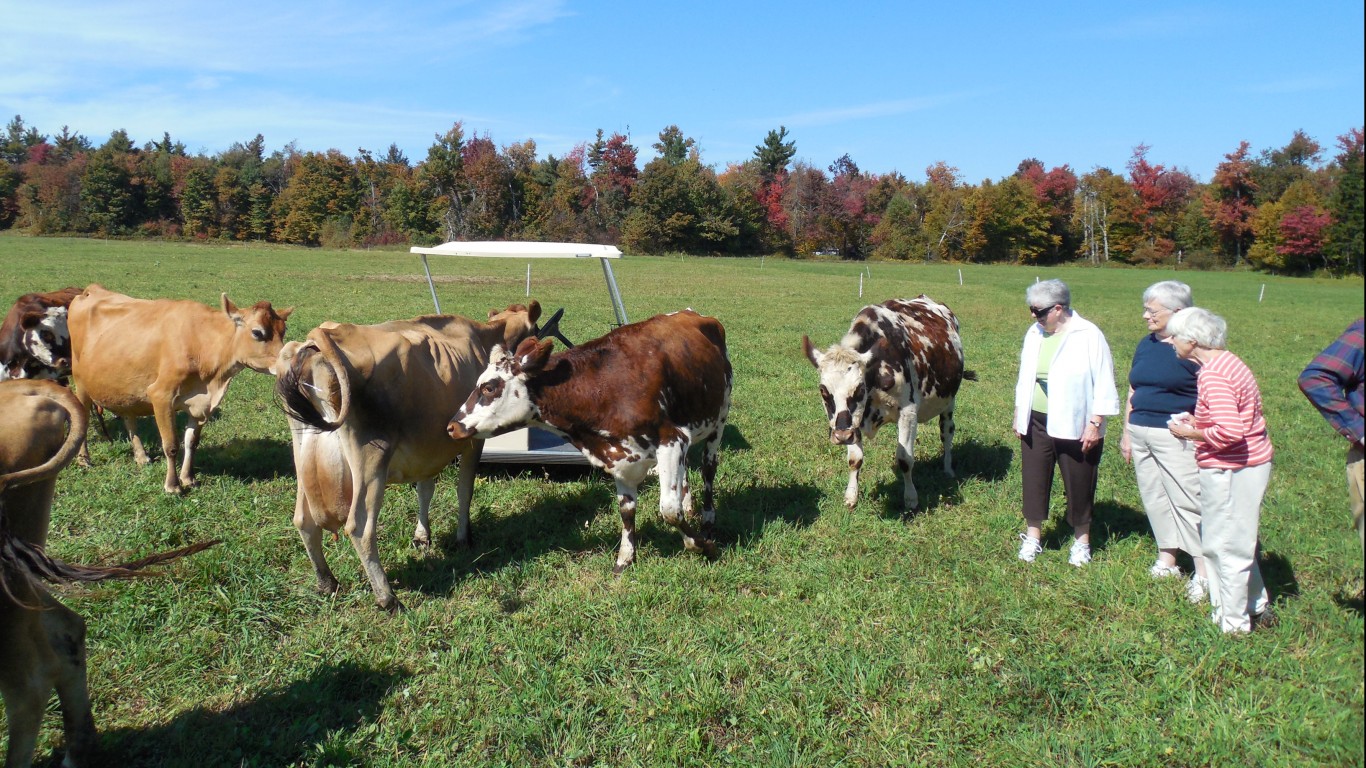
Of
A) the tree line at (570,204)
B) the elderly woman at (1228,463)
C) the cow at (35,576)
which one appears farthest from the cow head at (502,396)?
the tree line at (570,204)

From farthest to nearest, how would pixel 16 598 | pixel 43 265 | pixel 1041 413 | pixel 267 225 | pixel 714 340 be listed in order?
pixel 267 225 → pixel 43 265 → pixel 714 340 → pixel 1041 413 → pixel 16 598

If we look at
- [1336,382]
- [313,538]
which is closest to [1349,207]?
[1336,382]

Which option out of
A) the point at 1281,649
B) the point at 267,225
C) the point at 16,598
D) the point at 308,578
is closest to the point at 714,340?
the point at 308,578

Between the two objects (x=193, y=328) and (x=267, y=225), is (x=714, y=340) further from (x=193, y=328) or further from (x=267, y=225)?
(x=267, y=225)

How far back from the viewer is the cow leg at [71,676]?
11.8ft

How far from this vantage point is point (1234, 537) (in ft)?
15.1

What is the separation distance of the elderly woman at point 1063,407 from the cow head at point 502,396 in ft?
11.4

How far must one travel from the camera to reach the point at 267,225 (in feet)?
249

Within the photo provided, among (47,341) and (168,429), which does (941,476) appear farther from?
(47,341)

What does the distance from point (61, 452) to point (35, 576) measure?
0.55m

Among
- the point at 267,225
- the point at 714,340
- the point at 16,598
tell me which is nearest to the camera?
the point at 16,598

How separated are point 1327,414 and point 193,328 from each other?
8290 millimetres

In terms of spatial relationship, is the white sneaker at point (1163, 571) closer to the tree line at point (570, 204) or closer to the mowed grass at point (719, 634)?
the mowed grass at point (719, 634)

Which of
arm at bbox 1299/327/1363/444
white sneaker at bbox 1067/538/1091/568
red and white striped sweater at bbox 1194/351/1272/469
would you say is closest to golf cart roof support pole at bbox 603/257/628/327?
white sneaker at bbox 1067/538/1091/568
